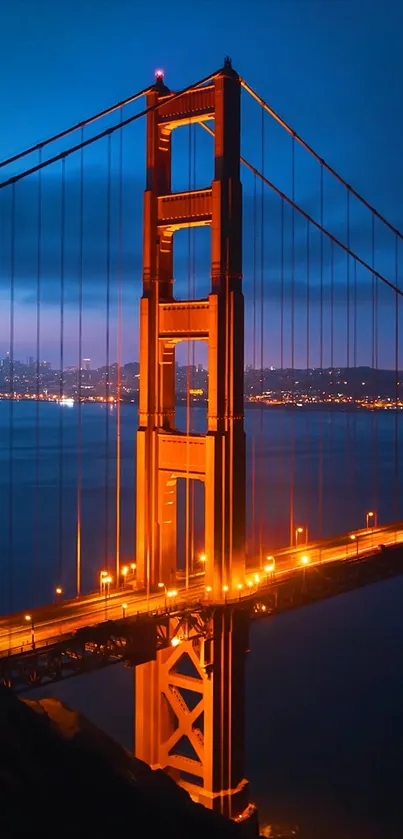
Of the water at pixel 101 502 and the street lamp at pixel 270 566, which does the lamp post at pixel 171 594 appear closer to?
the water at pixel 101 502

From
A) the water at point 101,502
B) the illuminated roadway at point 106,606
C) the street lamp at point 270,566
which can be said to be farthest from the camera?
the water at point 101,502

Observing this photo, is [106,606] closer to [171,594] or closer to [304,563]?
[171,594]

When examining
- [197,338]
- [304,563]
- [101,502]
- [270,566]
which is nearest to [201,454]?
[197,338]

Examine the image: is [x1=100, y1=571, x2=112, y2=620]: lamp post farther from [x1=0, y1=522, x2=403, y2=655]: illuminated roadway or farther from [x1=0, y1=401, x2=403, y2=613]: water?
[x1=0, y1=401, x2=403, y2=613]: water

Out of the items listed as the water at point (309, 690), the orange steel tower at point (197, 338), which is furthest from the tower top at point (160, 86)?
the water at point (309, 690)

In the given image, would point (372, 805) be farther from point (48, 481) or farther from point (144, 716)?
point (48, 481)

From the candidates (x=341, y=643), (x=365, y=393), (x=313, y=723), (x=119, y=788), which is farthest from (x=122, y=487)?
(x=365, y=393)
